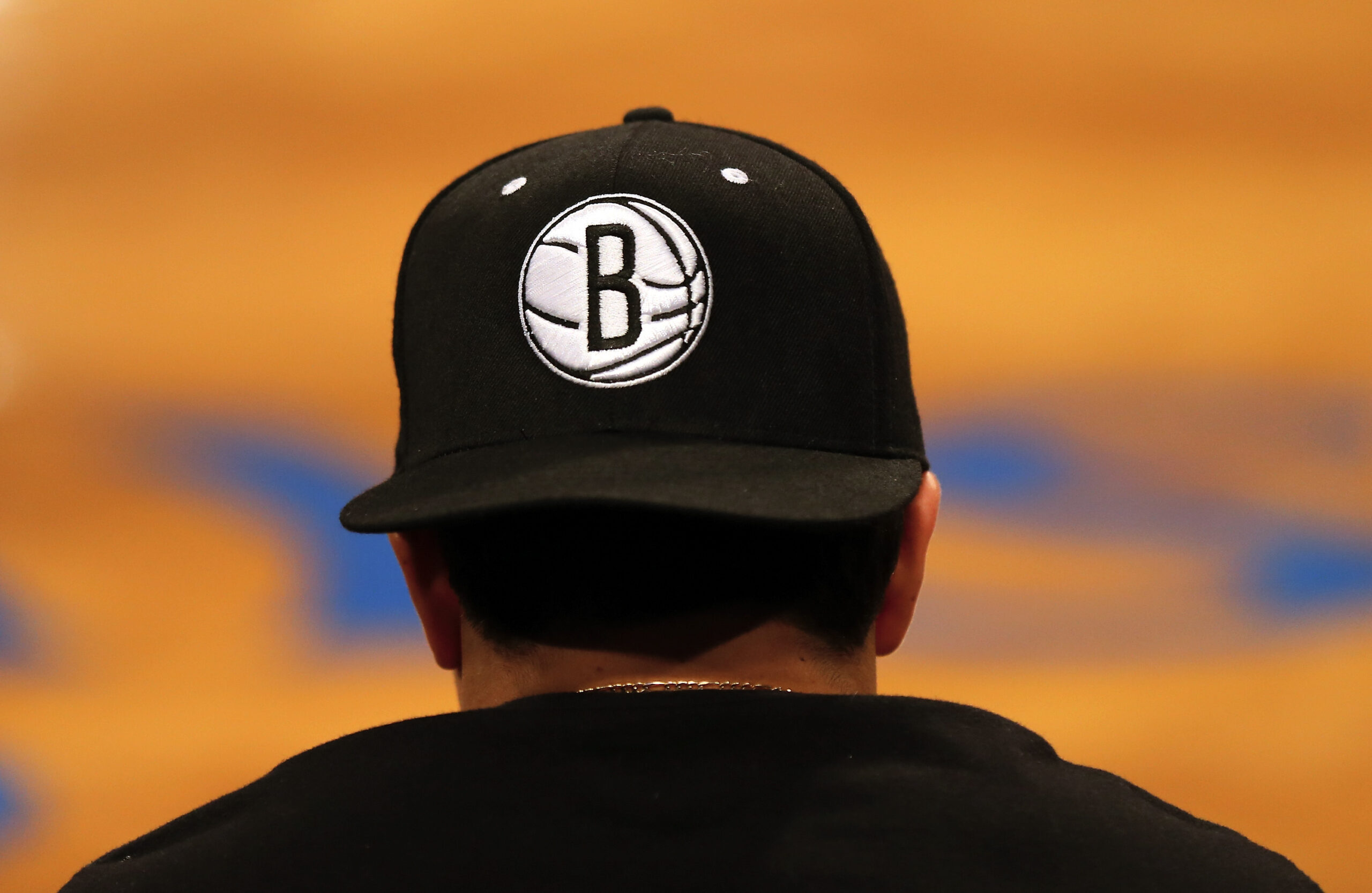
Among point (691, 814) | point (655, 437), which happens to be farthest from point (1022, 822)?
point (655, 437)

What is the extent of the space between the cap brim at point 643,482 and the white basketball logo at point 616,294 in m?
0.05

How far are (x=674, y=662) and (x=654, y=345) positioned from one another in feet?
0.60

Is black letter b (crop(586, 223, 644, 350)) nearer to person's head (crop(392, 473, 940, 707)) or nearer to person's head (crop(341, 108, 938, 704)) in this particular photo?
person's head (crop(341, 108, 938, 704))

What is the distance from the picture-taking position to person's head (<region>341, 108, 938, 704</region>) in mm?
667

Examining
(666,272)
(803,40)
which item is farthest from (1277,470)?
(666,272)

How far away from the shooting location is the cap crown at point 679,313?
0.72 m

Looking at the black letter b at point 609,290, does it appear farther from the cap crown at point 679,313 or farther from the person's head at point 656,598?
the person's head at point 656,598

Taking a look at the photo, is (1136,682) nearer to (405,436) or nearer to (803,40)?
(803,40)

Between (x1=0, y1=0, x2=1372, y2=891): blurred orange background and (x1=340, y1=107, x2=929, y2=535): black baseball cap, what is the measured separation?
1.47 m

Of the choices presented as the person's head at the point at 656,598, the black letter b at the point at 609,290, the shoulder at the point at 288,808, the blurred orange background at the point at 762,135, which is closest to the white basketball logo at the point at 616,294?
the black letter b at the point at 609,290

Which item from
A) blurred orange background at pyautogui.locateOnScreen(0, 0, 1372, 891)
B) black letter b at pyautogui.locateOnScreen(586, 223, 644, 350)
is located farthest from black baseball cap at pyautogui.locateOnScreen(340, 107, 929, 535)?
blurred orange background at pyautogui.locateOnScreen(0, 0, 1372, 891)

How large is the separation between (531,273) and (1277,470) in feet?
5.91

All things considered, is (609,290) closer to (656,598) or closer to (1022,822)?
(656,598)

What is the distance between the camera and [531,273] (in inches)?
29.3
